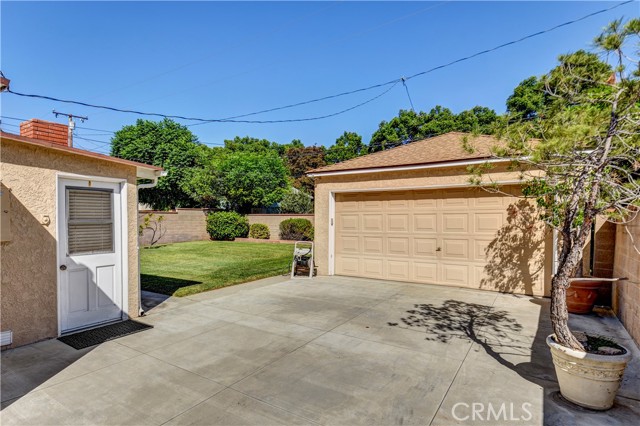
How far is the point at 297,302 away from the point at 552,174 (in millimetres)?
4934

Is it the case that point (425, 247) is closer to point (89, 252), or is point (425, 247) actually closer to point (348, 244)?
point (348, 244)

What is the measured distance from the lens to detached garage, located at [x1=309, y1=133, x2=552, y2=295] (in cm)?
750

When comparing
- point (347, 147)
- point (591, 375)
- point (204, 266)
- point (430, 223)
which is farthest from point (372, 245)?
point (347, 147)

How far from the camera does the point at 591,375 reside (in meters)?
2.86

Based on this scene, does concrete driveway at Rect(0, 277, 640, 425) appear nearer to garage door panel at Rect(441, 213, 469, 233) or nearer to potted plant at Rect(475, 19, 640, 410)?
potted plant at Rect(475, 19, 640, 410)

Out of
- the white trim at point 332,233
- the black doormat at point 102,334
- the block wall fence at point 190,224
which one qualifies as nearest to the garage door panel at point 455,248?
the white trim at point 332,233

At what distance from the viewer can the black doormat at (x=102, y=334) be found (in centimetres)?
446

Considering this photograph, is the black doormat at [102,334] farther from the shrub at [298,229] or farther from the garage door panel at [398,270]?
the shrub at [298,229]

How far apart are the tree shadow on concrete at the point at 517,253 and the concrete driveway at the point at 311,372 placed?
1553mm

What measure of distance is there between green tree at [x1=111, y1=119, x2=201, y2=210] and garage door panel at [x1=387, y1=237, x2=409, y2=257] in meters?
20.2

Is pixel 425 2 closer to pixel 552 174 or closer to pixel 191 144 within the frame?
pixel 552 174

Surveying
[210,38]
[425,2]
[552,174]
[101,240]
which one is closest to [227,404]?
[101,240]

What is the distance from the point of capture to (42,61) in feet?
38.1

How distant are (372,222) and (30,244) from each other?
7302 millimetres
